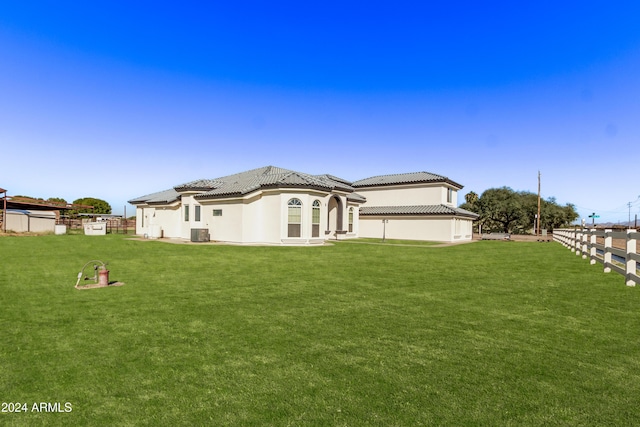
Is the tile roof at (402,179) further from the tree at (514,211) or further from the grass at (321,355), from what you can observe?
the grass at (321,355)

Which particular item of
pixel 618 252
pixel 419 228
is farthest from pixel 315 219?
pixel 618 252

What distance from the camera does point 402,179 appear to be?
4191cm

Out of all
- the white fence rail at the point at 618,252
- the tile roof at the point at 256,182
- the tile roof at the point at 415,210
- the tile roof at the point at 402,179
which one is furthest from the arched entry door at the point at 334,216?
the white fence rail at the point at 618,252

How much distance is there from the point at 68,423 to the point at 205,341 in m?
2.24

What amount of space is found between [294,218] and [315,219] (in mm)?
2057

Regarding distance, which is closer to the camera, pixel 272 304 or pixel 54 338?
pixel 54 338

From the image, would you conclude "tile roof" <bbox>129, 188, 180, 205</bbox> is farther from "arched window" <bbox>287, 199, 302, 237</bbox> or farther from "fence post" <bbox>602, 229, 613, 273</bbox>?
"fence post" <bbox>602, 229, 613, 273</bbox>

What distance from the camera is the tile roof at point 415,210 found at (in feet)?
119

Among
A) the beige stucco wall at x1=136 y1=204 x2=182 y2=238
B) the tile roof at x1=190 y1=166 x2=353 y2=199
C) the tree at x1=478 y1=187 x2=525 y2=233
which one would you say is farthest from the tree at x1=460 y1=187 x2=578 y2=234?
the beige stucco wall at x1=136 y1=204 x2=182 y2=238

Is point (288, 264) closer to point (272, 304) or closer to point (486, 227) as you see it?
point (272, 304)

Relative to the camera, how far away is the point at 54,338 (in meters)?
5.49

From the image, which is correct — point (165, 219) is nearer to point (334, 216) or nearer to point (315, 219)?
point (315, 219)

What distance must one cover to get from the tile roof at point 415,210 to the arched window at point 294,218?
48.2ft

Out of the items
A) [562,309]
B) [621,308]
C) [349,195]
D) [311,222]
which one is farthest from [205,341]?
[349,195]
